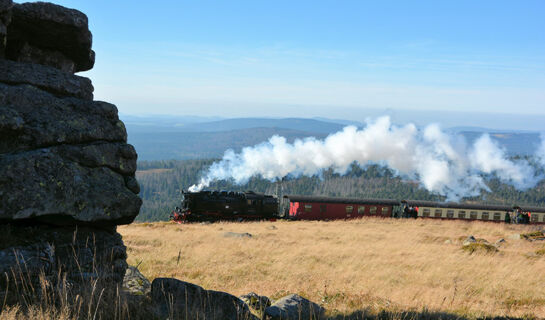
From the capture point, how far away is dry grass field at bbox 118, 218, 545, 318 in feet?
36.8

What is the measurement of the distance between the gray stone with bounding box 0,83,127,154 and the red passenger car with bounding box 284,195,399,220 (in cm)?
4031

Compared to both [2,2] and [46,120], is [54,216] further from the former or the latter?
[2,2]

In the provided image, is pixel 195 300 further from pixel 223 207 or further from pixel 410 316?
pixel 223 207

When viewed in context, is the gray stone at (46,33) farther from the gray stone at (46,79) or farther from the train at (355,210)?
the train at (355,210)

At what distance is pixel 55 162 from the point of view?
6910 millimetres

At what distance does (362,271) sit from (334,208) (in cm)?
3170

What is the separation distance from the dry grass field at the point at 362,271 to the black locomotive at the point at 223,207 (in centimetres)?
1509

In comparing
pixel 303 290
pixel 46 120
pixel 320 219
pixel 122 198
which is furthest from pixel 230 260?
pixel 320 219

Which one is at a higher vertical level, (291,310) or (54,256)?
(54,256)

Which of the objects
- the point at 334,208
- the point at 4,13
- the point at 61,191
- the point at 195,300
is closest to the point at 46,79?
the point at 4,13

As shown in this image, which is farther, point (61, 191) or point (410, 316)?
point (410, 316)

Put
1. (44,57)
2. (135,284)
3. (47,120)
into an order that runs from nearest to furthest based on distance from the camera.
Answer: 1. (47,120)
2. (135,284)
3. (44,57)

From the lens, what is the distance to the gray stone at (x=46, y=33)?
316 inches

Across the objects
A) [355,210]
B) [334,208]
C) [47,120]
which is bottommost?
[355,210]
